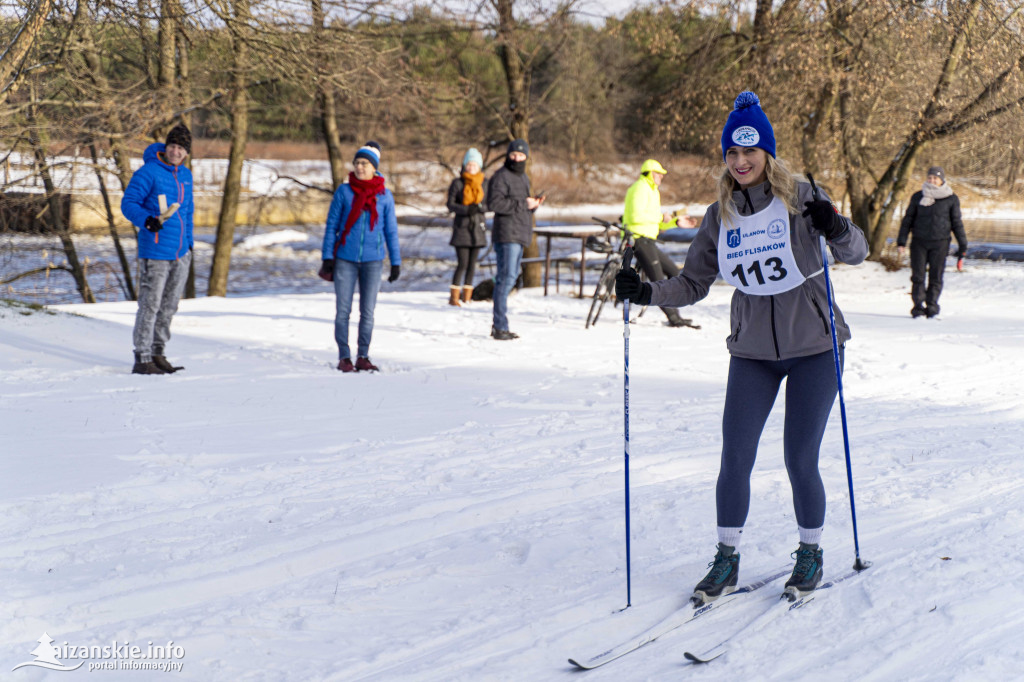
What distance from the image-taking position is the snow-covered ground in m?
3.32

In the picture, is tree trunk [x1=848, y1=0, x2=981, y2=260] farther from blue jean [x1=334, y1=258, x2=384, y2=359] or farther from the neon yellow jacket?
blue jean [x1=334, y1=258, x2=384, y2=359]

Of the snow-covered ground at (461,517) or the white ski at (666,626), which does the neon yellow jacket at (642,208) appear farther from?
the white ski at (666,626)

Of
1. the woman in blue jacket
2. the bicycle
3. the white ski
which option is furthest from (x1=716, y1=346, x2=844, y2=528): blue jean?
the bicycle

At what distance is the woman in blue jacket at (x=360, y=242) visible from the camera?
26.6ft

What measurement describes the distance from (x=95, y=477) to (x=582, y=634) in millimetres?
3068

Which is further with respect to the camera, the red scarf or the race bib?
the red scarf

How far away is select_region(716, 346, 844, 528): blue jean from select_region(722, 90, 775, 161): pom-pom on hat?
79 centimetres

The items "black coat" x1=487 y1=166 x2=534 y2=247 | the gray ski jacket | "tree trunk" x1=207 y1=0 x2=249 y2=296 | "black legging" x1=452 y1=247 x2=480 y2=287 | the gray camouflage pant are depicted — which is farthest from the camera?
"tree trunk" x1=207 y1=0 x2=249 y2=296

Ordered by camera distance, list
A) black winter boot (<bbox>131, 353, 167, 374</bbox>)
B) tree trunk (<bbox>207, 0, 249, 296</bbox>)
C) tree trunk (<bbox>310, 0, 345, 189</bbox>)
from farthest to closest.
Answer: tree trunk (<bbox>207, 0, 249, 296</bbox>) → tree trunk (<bbox>310, 0, 345, 189</bbox>) → black winter boot (<bbox>131, 353, 167, 374</bbox>)

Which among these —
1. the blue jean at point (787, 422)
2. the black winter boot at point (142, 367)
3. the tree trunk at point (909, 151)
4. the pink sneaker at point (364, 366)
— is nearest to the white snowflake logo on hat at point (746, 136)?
the blue jean at point (787, 422)

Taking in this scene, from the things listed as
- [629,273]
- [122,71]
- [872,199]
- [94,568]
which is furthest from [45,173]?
[872,199]

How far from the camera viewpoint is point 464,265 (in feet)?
42.9

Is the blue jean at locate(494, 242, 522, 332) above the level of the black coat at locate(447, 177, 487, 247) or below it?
below

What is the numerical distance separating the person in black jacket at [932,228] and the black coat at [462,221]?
5.31 metres
